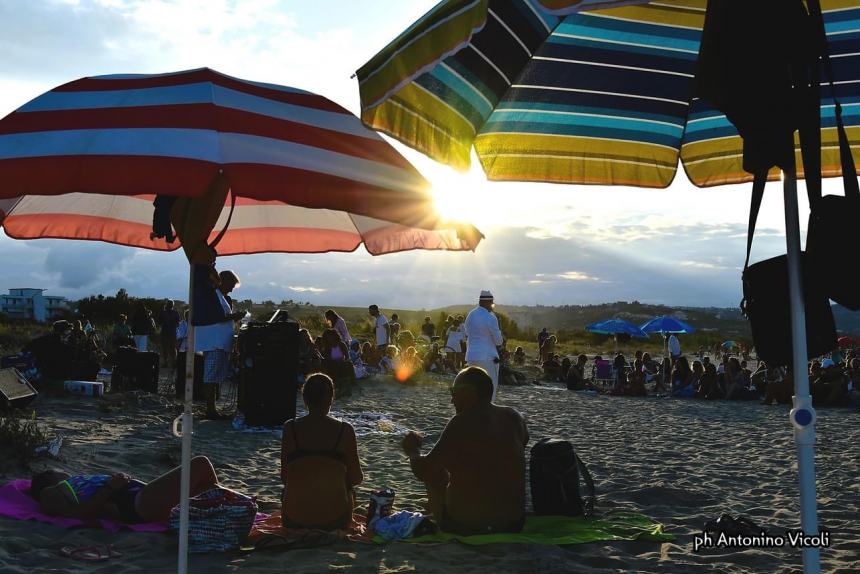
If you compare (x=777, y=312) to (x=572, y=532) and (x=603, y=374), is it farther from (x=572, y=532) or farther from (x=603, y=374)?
(x=603, y=374)

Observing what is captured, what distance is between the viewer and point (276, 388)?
9086 millimetres

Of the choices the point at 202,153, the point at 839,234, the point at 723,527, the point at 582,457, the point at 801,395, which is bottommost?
the point at 582,457

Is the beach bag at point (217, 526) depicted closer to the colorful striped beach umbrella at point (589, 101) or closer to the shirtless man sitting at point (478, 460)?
the shirtless man sitting at point (478, 460)

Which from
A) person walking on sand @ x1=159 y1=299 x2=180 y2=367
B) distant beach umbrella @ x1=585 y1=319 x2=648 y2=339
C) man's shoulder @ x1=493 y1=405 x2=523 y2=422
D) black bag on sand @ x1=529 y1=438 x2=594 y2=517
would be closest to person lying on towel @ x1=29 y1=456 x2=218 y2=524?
man's shoulder @ x1=493 y1=405 x2=523 y2=422

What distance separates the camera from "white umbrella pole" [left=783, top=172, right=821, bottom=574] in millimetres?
2477

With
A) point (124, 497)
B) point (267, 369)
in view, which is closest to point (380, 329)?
point (267, 369)

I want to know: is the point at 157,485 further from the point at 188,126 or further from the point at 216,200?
the point at 188,126

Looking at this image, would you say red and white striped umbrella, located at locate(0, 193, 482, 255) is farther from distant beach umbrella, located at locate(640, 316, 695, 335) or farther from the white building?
the white building

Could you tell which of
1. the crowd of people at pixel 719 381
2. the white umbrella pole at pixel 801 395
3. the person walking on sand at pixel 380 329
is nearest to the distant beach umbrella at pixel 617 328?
the crowd of people at pixel 719 381

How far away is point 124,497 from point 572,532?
3.12m

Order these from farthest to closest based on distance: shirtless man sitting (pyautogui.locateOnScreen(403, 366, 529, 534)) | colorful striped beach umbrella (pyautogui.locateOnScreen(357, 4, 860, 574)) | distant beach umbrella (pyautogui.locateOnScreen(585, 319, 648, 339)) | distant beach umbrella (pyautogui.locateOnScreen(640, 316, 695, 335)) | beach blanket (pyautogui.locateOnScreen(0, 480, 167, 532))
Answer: distant beach umbrella (pyautogui.locateOnScreen(585, 319, 648, 339)) → distant beach umbrella (pyautogui.locateOnScreen(640, 316, 695, 335)) → beach blanket (pyautogui.locateOnScreen(0, 480, 167, 532)) → shirtless man sitting (pyautogui.locateOnScreen(403, 366, 529, 534)) → colorful striped beach umbrella (pyautogui.locateOnScreen(357, 4, 860, 574))

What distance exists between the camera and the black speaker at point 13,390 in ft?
27.9

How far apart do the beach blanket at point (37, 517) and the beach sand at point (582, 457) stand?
0.23 feet

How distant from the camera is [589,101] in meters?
4.28
